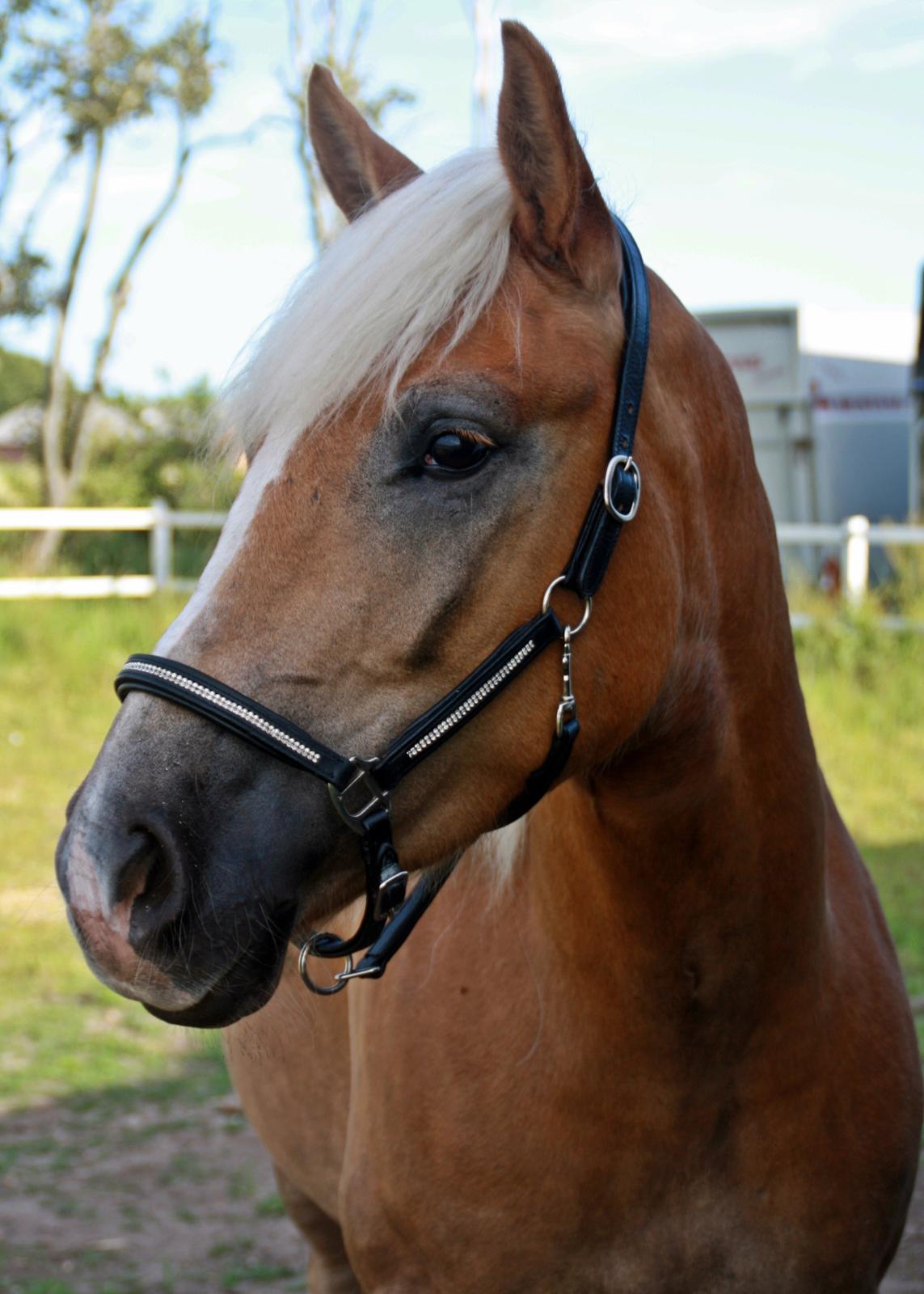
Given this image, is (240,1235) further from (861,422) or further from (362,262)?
(861,422)

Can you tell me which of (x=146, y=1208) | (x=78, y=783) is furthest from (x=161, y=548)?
(x=146, y=1208)

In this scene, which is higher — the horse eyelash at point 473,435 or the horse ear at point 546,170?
the horse ear at point 546,170

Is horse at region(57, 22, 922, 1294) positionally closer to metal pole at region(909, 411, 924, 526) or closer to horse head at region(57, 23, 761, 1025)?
horse head at region(57, 23, 761, 1025)

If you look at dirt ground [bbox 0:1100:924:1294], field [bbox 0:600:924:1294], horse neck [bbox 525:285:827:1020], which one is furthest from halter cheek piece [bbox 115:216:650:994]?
dirt ground [bbox 0:1100:924:1294]

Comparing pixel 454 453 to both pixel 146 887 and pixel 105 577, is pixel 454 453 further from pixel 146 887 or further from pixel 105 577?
pixel 105 577

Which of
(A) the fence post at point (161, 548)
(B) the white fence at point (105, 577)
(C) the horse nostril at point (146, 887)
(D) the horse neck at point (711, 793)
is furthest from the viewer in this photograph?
(A) the fence post at point (161, 548)

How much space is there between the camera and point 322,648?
5.06 feet

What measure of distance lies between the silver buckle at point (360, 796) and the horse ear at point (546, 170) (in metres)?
0.76

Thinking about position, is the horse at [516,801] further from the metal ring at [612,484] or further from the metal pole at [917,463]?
the metal pole at [917,463]

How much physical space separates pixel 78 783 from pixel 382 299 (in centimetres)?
723

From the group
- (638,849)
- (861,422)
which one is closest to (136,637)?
(861,422)

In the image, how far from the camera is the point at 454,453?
A: 1.61 m

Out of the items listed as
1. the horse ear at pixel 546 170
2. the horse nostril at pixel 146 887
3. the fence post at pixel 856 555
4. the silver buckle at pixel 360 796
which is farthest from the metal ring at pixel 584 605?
the fence post at pixel 856 555

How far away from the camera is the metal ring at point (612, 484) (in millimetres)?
1671
